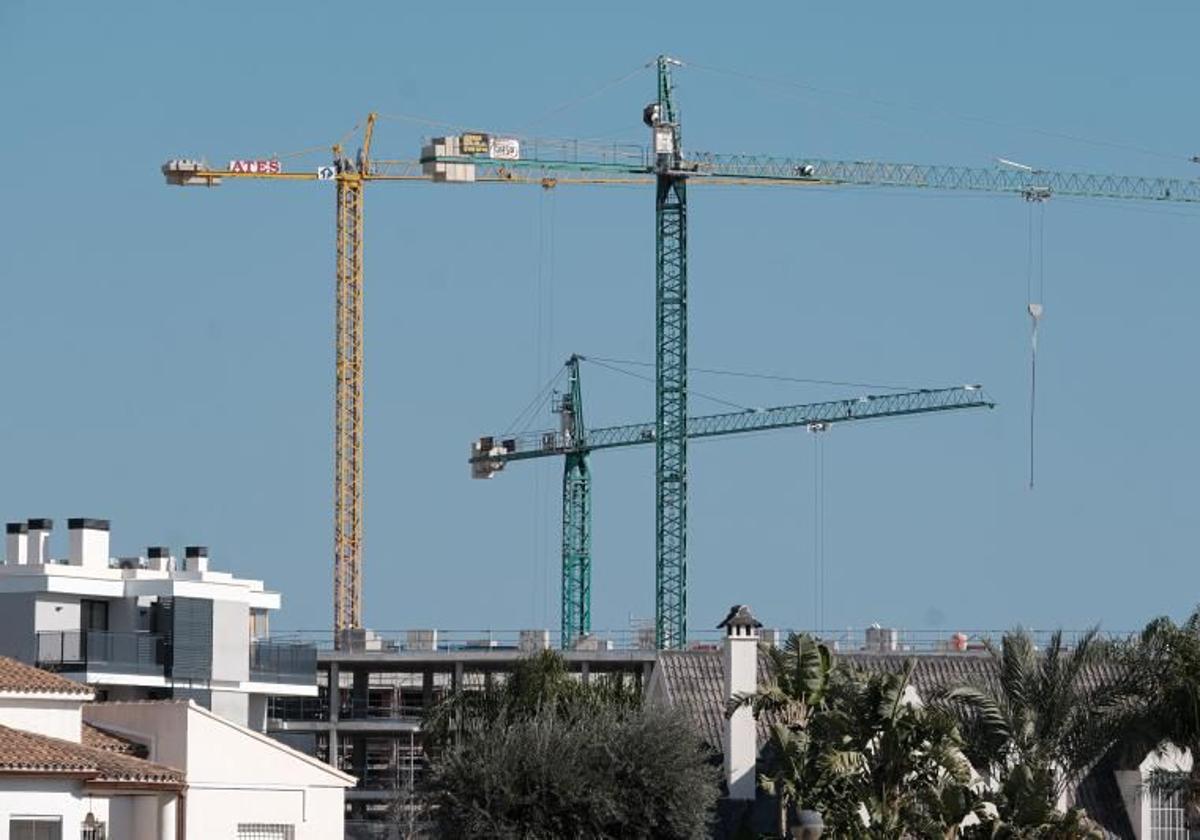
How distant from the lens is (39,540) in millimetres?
89812

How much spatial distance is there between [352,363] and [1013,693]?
390ft

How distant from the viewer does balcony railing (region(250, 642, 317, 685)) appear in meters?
94.2

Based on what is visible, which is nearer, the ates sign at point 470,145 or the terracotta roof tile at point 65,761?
the terracotta roof tile at point 65,761

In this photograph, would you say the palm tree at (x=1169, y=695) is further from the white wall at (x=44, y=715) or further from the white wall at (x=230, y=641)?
the white wall at (x=230, y=641)

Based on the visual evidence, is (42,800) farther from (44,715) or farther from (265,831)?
(265,831)

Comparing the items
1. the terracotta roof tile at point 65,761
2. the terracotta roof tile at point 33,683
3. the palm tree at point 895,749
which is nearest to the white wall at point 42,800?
the terracotta roof tile at point 65,761

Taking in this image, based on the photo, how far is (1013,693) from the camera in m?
63.3

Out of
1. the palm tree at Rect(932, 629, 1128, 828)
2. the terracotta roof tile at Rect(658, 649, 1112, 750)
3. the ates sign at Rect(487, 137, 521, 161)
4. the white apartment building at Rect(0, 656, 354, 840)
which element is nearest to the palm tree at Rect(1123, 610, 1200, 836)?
the palm tree at Rect(932, 629, 1128, 828)

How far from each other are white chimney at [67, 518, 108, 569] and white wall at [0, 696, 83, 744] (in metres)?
33.8

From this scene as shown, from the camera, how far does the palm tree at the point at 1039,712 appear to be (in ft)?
205

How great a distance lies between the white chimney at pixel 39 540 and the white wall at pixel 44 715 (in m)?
35.2

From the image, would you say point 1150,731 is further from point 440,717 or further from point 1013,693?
point 440,717

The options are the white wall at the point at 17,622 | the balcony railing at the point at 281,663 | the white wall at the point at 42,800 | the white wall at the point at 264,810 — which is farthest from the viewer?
the balcony railing at the point at 281,663

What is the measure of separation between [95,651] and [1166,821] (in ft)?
105
